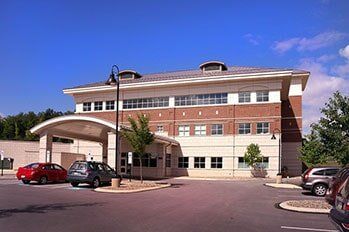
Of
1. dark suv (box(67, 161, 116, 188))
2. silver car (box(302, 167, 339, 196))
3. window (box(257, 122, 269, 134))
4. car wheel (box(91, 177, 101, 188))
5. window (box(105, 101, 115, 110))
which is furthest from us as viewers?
window (box(105, 101, 115, 110))

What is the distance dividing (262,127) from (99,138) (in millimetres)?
18372

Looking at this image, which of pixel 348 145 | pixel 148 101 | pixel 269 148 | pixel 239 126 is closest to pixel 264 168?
pixel 269 148

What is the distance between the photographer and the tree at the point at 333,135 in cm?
2473

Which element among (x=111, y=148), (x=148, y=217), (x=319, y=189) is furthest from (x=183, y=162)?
(x=148, y=217)

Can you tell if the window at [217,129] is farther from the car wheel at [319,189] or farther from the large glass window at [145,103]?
the car wheel at [319,189]

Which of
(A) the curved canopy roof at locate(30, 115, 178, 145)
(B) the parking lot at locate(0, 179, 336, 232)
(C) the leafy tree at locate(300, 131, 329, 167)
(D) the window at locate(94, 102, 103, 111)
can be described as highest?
(D) the window at locate(94, 102, 103, 111)

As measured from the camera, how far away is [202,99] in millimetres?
49344

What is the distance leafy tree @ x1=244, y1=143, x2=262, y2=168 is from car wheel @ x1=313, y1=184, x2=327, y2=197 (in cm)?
2158

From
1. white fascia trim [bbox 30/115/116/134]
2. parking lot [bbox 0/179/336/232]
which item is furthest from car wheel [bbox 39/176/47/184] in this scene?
parking lot [bbox 0/179/336/232]

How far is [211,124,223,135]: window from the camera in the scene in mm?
48250

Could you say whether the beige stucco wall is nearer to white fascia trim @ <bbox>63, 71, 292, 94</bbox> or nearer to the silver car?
white fascia trim @ <bbox>63, 71, 292, 94</bbox>

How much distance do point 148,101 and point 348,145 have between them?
31193 millimetres

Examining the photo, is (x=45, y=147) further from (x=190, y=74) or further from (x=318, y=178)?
(x=318, y=178)

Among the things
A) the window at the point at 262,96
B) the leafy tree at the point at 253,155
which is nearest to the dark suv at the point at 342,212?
the leafy tree at the point at 253,155
